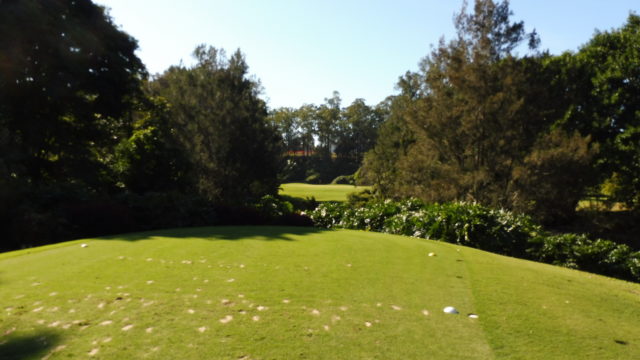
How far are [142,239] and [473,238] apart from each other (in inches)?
317

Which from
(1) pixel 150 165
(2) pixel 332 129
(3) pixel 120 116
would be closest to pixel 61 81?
(3) pixel 120 116

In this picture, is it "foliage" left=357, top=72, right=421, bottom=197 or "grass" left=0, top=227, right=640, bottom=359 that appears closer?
"grass" left=0, top=227, right=640, bottom=359

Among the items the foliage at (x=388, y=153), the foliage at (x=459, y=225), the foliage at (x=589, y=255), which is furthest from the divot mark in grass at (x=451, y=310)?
the foliage at (x=388, y=153)

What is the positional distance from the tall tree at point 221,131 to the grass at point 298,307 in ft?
36.1

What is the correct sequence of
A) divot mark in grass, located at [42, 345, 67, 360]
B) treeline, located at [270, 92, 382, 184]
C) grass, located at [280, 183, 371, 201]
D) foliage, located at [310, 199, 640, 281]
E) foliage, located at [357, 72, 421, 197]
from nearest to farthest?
divot mark in grass, located at [42, 345, 67, 360] < foliage, located at [310, 199, 640, 281] < foliage, located at [357, 72, 421, 197] < grass, located at [280, 183, 371, 201] < treeline, located at [270, 92, 382, 184]

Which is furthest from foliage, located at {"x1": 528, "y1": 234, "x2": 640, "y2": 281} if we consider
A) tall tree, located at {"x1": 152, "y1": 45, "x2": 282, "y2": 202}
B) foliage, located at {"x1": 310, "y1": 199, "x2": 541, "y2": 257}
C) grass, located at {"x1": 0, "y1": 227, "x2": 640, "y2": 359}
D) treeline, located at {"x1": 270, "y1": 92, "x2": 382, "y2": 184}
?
treeline, located at {"x1": 270, "y1": 92, "x2": 382, "y2": 184}

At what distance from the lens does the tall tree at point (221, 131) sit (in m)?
18.3

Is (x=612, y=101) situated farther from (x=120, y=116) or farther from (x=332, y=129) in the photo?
(x=332, y=129)

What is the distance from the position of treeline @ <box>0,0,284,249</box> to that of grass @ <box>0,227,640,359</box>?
7355mm

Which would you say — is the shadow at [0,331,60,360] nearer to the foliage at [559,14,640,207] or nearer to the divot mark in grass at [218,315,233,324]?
the divot mark in grass at [218,315,233,324]

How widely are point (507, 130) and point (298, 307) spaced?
16.9 m

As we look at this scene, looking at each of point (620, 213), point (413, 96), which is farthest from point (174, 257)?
point (413, 96)

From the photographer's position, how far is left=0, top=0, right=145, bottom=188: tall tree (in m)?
16.6

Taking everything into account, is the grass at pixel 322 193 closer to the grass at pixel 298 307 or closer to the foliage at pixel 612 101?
the foliage at pixel 612 101
